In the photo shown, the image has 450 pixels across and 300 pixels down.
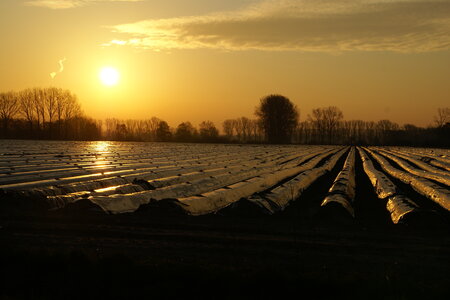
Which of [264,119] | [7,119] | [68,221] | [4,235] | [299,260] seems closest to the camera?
[299,260]

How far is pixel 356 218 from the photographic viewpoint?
7.28 m

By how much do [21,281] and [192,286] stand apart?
1687mm

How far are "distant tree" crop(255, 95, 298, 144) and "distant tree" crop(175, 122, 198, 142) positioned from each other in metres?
13.3

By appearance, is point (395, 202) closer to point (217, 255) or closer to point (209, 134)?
point (217, 255)

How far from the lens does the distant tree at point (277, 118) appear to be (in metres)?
80.8

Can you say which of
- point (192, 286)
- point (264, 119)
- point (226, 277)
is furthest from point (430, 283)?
point (264, 119)

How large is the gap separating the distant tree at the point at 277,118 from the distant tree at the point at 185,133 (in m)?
13.3

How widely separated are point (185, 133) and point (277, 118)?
17370 millimetres

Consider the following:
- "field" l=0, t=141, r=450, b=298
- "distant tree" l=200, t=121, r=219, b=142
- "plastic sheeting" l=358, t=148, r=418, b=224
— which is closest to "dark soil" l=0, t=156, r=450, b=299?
"field" l=0, t=141, r=450, b=298

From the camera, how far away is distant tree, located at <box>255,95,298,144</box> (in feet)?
265

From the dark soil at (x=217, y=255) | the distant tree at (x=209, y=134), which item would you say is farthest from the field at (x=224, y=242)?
the distant tree at (x=209, y=134)

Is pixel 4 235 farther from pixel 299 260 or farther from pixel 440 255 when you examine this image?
pixel 440 255

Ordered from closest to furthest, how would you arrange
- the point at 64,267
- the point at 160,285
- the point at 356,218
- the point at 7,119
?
1. the point at 160,285
2. the point at 64,267
3. the point at 356,218
4. the point at 7,119

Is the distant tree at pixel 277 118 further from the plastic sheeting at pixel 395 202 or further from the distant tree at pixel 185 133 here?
the plastic sheeting at pixel 395 202
